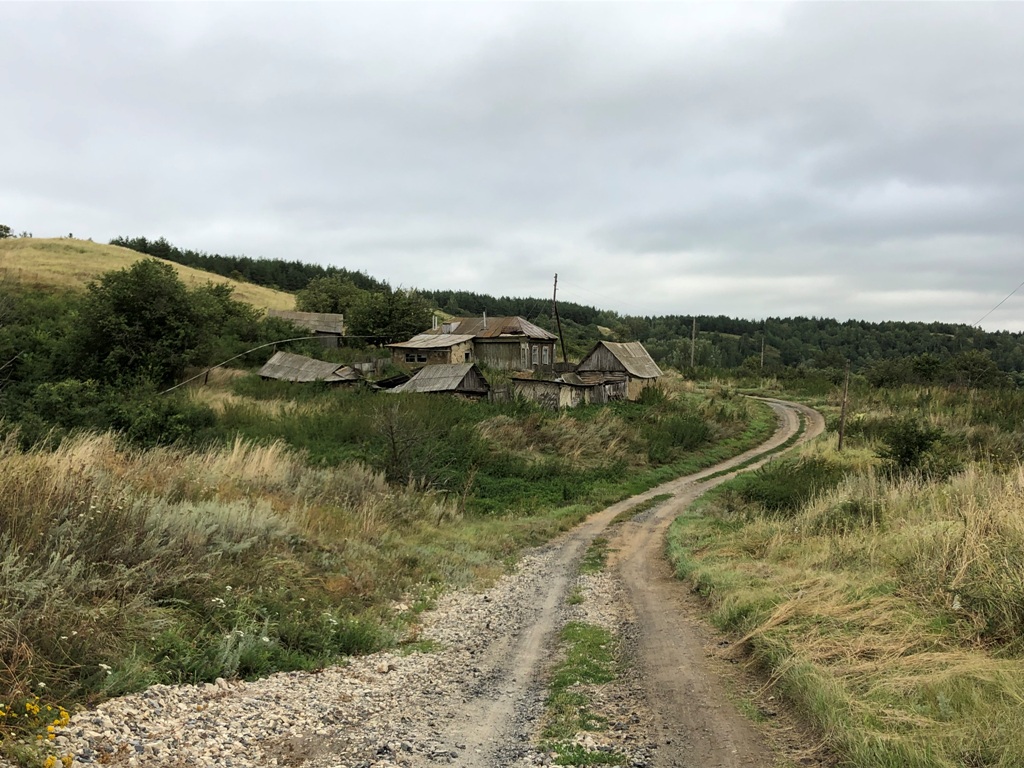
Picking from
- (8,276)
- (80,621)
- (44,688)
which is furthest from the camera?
(8,276)

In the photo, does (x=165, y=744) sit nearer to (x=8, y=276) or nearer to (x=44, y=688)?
(x=44, y=688)

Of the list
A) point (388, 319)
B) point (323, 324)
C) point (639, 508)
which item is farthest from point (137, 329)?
point (639, 508)

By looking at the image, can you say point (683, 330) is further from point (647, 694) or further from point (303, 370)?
point (647, 694)

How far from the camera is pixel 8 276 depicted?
192 ft

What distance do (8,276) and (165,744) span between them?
236ft

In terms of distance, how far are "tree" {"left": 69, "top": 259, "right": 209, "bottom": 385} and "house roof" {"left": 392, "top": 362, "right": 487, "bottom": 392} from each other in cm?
1514

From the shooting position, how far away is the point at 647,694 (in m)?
6.46

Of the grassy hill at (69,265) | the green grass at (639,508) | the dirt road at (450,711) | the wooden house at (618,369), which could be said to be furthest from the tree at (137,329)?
the dirt road at (450,711)

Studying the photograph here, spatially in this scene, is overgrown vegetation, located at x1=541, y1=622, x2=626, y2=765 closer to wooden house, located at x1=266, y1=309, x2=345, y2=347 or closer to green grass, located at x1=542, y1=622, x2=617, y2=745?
green grass, located at x1=542, y1=622, x2=617, y2=745

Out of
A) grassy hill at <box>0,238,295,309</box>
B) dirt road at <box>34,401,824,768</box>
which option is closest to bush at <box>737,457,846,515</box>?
dirt road at <box>34,401,824,768</box>

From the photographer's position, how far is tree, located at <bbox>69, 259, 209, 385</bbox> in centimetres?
3853

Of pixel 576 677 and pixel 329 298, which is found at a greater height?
pixel 329 298

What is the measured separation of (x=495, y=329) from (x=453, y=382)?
59.3 ft

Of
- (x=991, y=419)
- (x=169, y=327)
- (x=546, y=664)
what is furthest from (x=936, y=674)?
(x=169, y=327)
